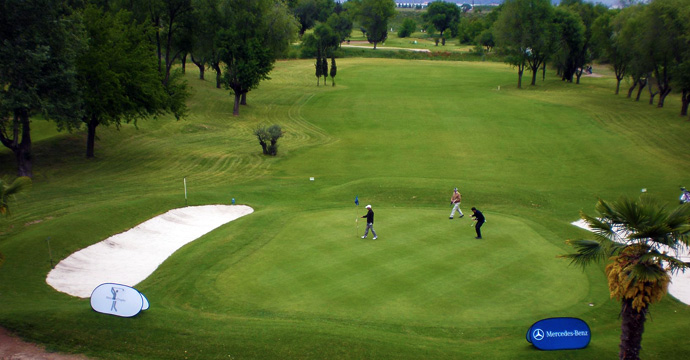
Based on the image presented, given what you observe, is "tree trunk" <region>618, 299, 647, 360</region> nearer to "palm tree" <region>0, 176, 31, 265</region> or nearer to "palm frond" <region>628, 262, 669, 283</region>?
"palm frond" <region>628, 262, 669, 283</region>

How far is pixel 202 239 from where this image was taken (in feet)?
82.6

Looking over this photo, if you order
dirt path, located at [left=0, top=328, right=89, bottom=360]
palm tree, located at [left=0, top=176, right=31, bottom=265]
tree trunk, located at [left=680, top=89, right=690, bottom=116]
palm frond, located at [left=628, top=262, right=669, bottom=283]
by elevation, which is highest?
A: tree trunk, located at [left=680, top=89, right=690, bottom=116]

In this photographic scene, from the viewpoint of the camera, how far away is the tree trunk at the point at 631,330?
1366cm

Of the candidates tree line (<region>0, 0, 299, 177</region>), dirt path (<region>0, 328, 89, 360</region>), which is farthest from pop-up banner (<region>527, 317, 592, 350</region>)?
tree line (<region>0, 0, 299, 177</region>)

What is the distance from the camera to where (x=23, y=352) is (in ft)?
47.7

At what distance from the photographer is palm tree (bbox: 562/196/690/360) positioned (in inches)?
508

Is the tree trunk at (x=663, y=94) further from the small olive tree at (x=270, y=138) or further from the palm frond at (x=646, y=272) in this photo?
the palm frond at (x=646, y=272)

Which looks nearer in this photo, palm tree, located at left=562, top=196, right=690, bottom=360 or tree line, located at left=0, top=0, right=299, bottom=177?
palm tree, located at left=562, top=196, right=690, bottom=360

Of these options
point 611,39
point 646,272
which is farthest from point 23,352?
point 611,39

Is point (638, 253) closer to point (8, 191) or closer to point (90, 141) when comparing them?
point (8, 191)

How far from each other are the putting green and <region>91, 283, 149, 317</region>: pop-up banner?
323 centimetres

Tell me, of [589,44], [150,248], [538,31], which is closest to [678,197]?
[150,248]

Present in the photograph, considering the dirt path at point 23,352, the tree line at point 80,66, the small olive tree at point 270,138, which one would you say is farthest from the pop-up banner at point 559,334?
the small olive tree at point 270,138

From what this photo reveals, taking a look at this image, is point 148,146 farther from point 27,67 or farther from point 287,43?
point 287,43
